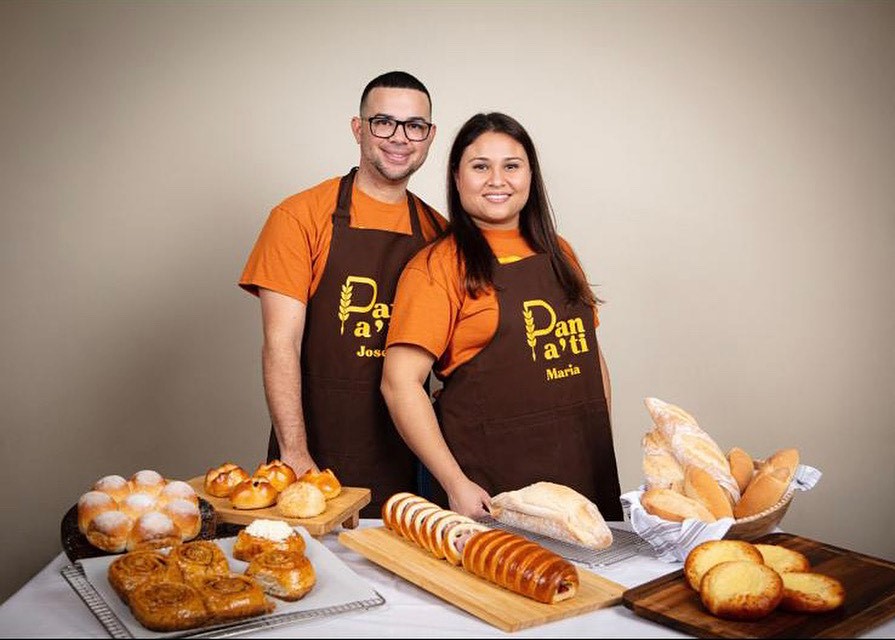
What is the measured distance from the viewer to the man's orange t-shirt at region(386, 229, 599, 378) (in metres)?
2.71

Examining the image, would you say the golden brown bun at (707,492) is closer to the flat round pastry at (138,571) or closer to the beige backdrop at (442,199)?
the flat round pastry at (138,571)

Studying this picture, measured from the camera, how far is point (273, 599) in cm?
171

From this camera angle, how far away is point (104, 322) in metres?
4.28

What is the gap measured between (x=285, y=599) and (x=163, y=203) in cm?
291

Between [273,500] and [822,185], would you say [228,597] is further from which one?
[822,185]

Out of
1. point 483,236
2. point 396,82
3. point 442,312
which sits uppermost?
point 396,82

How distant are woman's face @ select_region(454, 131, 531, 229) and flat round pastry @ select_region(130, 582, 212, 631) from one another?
1581 mm

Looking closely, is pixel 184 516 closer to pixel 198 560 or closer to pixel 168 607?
pixel 198 560

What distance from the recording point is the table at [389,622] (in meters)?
1.62

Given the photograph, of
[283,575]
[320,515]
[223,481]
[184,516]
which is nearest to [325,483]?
[320,515]

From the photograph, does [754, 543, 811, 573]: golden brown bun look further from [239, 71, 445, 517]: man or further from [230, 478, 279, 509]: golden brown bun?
[239, 71, 445, 517]: man

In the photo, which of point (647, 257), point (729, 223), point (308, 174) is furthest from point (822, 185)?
point (308, 174)

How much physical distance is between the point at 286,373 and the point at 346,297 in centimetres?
31

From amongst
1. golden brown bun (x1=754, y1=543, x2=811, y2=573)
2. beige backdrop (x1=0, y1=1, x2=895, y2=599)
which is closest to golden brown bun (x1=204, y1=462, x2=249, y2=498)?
golden brown bun (x1=754, y1=543, x2=811, y2=573)
